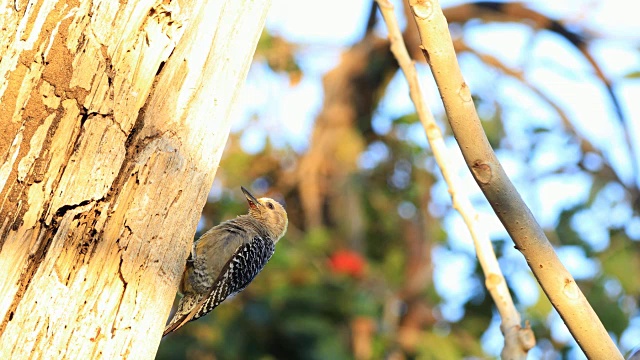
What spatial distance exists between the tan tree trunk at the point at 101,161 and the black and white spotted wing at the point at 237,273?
1809mm

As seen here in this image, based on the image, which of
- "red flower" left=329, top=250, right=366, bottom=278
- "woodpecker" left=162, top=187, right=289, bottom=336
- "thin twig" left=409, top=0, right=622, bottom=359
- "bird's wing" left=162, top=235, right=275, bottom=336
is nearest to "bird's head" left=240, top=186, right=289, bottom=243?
"woodpecker" left=162, top=187, right=289, bottom=336

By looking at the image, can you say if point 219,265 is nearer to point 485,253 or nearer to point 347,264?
point 485,253

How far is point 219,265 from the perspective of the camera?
14.2 ft

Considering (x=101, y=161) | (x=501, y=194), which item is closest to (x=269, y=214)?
(x=101, y=161)

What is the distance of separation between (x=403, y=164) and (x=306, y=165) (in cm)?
118

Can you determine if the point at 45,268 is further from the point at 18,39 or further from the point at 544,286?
the point at 544,286

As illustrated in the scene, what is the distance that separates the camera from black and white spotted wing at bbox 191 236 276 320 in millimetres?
4234

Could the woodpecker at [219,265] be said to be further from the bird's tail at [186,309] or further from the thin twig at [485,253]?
the thin twig at [485,253]

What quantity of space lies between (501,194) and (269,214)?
10.7ft

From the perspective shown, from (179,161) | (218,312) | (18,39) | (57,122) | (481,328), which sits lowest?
(481,328)

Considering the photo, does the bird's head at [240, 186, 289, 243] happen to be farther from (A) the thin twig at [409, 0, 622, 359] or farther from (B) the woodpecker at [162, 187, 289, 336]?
(A) the thin twig at [409, 0, 622, 359]

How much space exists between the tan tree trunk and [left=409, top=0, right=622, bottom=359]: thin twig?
2.45 feet

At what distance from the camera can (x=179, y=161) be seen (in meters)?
2.39

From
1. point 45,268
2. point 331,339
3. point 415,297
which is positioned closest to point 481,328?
point 415,297
